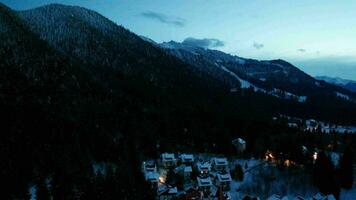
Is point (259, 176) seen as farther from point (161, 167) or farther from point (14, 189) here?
point (14, 189)

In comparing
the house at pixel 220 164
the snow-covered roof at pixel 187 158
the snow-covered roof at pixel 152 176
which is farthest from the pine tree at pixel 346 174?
the snow-covered roof at pixel 152 176

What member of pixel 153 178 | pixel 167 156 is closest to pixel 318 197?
pixel 153 178

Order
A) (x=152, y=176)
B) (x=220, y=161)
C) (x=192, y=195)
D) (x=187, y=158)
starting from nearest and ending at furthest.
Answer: (x=192, y=195), (x=152, y=176), (x=220, y=161), (x=187, y=158)

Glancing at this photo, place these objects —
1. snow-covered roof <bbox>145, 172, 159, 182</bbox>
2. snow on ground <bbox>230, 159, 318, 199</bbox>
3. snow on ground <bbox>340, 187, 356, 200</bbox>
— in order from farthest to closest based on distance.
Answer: snow-covered roof <bbox>145, 172, 159, 182</bbox>
snow on ground <bbox>230, 159, 318, 199</bbox>
snow on ground <bbox>340, 187, 356, 200</bbox>

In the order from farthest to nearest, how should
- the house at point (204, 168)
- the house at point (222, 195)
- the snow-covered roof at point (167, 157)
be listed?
the snow-covered roof at point (167, 157), the house at point (204, 168), the house at point (222, 195)

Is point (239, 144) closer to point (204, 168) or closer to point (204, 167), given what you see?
point (204, 167)

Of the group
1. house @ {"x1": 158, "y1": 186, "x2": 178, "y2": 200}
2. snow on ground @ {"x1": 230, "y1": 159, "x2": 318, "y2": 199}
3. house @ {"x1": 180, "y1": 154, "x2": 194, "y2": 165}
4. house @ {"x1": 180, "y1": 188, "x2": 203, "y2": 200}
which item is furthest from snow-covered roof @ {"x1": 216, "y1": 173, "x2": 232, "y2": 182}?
house @ {"x1": 180, "y1": 154, "x2": 194, "y2": 165}

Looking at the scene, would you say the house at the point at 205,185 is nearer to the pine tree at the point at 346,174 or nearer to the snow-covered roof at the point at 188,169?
the snow-covered roof at the point at 188,169

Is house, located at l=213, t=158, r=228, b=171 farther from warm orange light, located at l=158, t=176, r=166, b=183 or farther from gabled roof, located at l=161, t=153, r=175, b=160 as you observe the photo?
warm orange light, located at l=158, t=176, r=166, b=183
